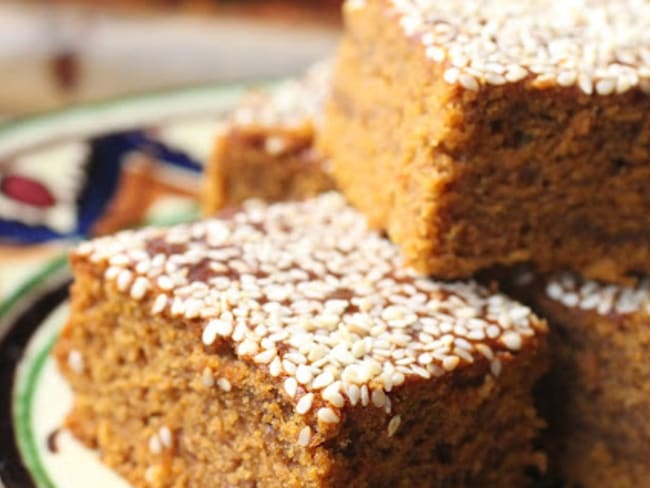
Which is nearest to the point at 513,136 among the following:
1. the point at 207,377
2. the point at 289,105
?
the point at 207,377

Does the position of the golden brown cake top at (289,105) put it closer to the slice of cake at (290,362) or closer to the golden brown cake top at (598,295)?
the slice of cake at (290,362)

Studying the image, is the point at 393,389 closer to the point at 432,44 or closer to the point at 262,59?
the point at 432,44

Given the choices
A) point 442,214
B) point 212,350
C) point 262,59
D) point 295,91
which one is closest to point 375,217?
point 442,214

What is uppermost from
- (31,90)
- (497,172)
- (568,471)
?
(497,172)

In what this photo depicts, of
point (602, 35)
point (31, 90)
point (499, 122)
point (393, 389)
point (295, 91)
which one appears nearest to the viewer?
point (393, 389)

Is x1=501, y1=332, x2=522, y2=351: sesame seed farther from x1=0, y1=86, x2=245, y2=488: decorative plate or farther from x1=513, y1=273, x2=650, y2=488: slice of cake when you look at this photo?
x1=0, y1=86, x2=245, y2=488: decorative plate

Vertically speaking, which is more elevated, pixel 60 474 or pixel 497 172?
pixel 497 172

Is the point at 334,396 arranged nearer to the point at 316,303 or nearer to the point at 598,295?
the point at 316,303
